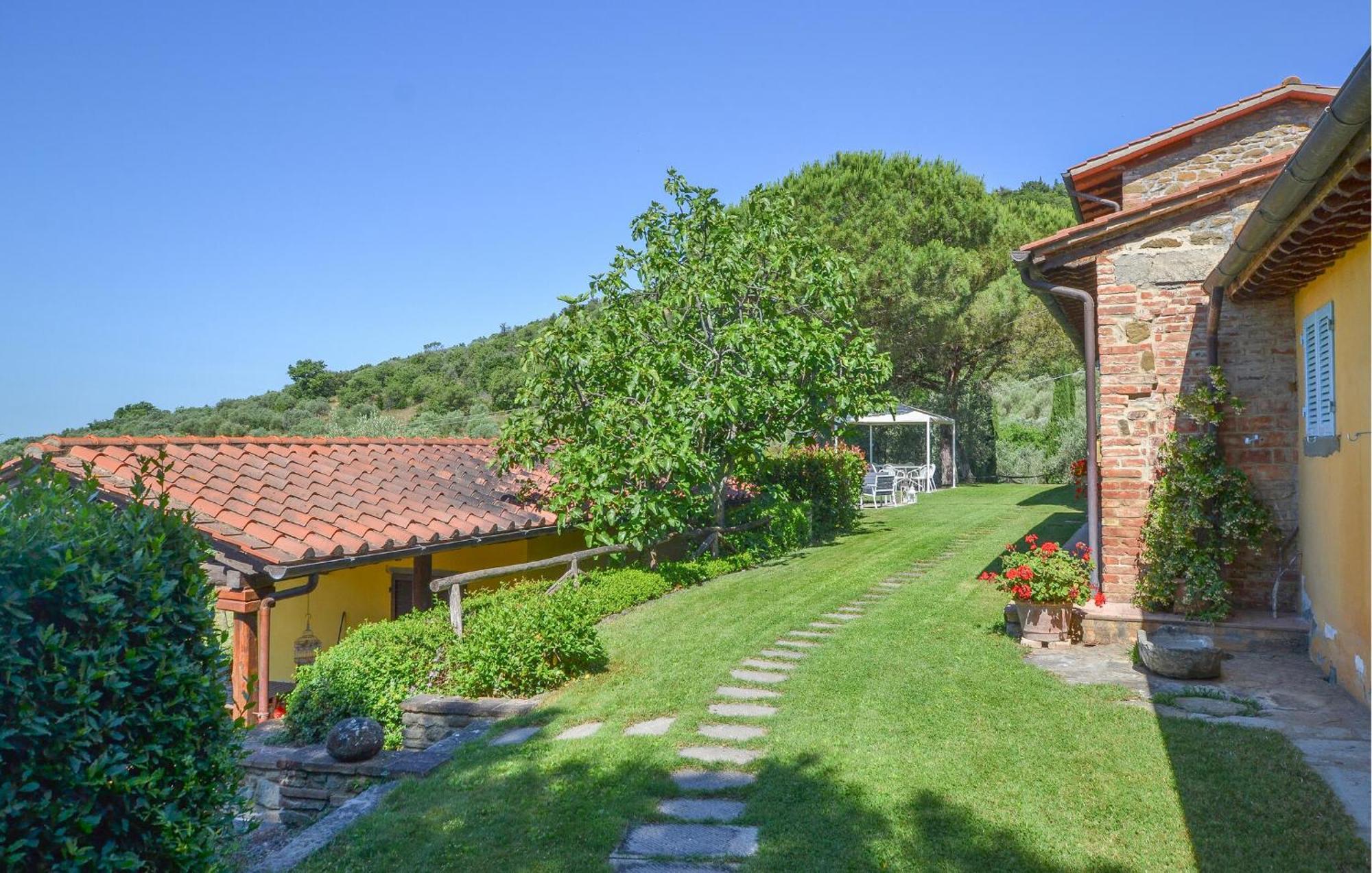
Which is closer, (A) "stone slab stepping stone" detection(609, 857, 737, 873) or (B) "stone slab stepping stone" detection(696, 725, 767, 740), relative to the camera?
(A) "stone slab stepping stone" detection(609, 857, 737, 873)

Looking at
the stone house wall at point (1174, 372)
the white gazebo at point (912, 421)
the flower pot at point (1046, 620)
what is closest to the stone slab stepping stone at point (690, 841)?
the flower pot at point (1046, 620)

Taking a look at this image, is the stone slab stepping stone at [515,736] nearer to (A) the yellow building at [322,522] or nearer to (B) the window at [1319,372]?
(A) the yellow building at [322,522]

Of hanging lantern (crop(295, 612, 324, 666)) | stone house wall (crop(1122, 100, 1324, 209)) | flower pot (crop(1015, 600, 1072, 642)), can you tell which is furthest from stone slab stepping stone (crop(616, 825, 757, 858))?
stone house wall (crop(1122, 100, 1324, 209))

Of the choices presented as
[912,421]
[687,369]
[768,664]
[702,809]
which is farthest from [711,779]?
[912,421]

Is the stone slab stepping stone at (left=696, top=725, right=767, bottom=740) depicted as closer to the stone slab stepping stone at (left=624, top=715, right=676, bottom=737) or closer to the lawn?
the lawn

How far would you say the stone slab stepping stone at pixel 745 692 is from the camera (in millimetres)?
6246

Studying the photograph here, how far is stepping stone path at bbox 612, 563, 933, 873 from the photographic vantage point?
382 centimetres

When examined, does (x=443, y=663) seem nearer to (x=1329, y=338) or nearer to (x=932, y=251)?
(x=1329, y=338)

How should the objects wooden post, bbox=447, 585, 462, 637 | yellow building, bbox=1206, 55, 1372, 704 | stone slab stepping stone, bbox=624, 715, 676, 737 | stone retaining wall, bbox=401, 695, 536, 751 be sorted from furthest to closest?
wooden post, bbox=447, 585, 462, 637 → stone retaining wall, bbox=401, 695, 536, 751 → stone slab stepping stone, bbox=624, 715, 676, 737 → yellow building, bbox=1206, 55, 1372, 704

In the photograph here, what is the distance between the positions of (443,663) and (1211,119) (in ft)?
30.6

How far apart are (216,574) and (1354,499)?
326 inches

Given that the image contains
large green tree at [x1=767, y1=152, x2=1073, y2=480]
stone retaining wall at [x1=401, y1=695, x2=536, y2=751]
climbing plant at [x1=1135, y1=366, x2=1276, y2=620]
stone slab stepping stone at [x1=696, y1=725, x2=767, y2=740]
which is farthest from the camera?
large green tree at [x1=767, y1=152, x2=1073, y2=480]

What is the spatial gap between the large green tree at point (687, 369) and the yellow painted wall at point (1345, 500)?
627 cm

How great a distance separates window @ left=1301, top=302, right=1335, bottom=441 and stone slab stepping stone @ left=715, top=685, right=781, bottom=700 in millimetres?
4239
